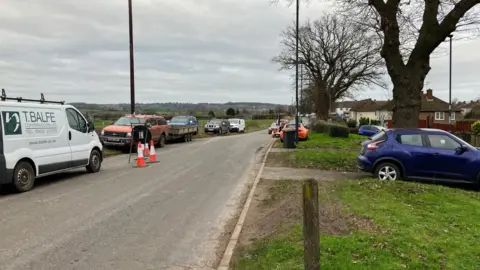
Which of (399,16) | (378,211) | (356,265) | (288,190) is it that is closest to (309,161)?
(288,190)

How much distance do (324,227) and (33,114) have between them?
26.2ft

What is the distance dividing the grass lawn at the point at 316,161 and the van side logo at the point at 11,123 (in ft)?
28.6

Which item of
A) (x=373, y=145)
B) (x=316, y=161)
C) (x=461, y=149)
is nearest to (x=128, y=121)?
(x=316, y=161)

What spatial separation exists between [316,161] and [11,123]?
10.3 metres

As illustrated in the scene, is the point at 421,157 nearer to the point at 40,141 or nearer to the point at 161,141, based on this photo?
the point at 40,141

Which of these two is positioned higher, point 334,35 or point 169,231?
point 334,35

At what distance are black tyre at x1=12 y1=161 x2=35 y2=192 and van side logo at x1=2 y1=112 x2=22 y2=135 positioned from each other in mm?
751

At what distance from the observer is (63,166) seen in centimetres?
1198

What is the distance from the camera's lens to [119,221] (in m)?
7.57

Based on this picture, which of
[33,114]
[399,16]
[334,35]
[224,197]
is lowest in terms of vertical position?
[224,197]

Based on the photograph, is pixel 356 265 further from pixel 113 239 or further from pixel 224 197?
pixel 224 197

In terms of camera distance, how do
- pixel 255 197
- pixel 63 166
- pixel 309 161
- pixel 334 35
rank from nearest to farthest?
pixel 255 197
pixel 63 166
pixel 309 161
pixel 334 35

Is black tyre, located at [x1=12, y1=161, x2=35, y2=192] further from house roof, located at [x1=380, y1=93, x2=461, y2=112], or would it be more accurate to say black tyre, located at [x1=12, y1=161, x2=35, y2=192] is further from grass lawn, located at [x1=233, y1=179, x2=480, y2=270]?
house roof, located at [x1=380, y1=93, x2=461, y2=112]

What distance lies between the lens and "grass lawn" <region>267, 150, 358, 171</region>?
1561 cm
